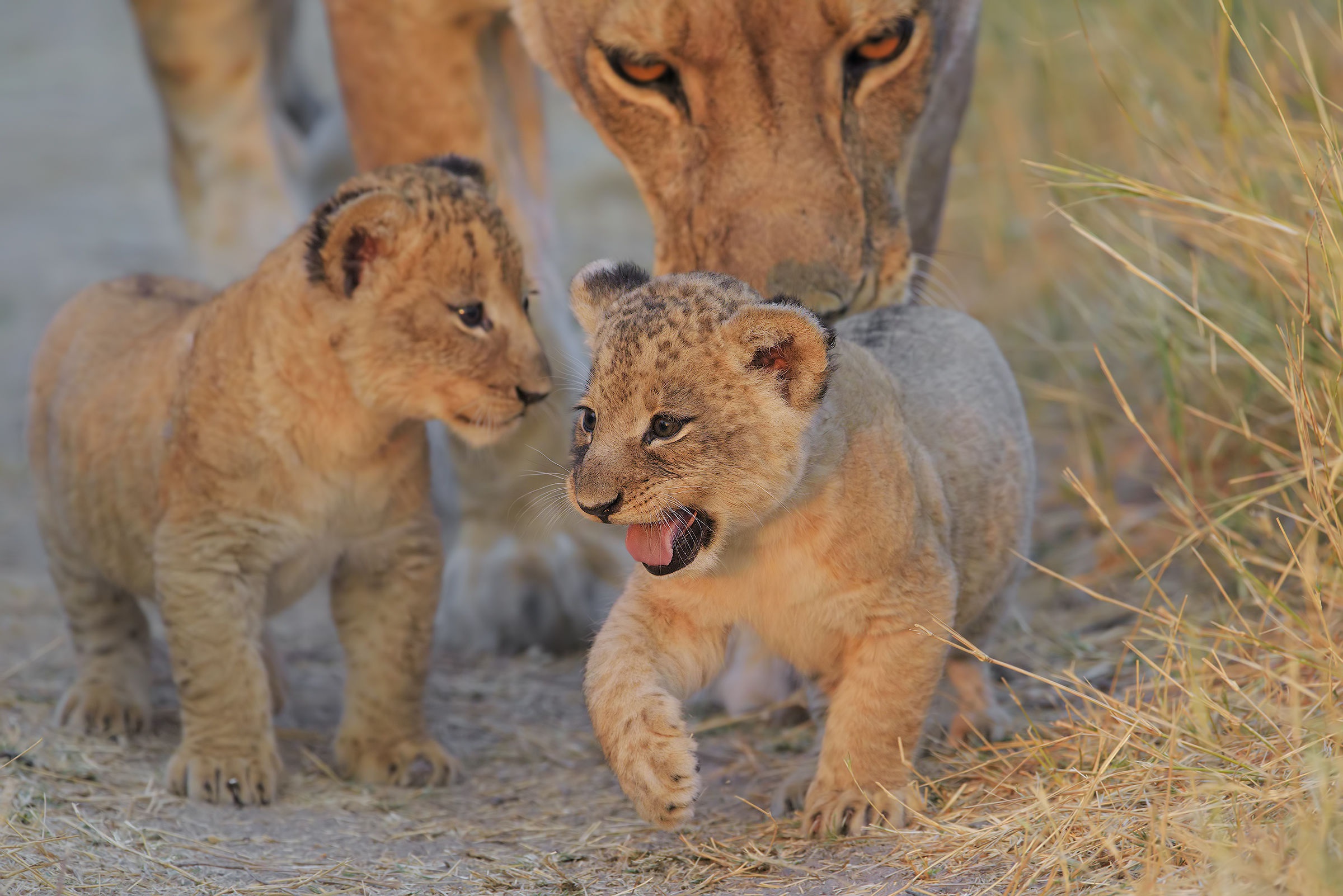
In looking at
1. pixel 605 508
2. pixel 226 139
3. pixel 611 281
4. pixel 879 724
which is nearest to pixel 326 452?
pixel 611 281

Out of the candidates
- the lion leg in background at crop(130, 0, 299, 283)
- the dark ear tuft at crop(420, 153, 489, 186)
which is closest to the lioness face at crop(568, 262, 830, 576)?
the dark ear tuft at crop(420, 153, 489, 186)

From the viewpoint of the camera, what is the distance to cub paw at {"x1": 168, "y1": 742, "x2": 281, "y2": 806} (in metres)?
Answer: 2.95

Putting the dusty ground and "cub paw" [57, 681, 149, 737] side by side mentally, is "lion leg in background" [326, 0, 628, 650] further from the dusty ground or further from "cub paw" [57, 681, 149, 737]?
"cub paw" [57, 681, 149, 737]

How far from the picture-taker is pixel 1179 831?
6.95ft

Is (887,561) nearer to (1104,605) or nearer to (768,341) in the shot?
(768,341)

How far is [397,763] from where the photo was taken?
317cm

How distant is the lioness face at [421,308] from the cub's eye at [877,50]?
0.81 metres

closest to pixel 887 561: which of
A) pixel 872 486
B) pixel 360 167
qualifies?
pixel 872 486

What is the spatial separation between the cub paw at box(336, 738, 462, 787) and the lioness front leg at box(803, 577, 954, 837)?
0.89 m

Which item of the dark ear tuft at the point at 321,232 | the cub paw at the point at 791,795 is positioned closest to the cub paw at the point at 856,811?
the cub paw at the point at 791,795

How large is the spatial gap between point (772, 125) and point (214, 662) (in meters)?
1.47

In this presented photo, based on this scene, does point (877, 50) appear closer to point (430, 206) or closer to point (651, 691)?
point (430, 206)

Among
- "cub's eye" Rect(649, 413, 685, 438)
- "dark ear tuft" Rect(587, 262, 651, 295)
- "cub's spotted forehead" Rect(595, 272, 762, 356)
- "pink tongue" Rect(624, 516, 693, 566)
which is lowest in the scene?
"pink tongue" Rect(624, 516, 693, 566)

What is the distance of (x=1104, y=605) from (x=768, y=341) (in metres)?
1.88
